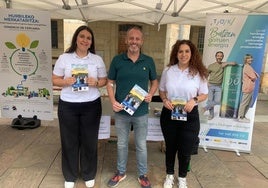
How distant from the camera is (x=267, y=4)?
18.9 feet

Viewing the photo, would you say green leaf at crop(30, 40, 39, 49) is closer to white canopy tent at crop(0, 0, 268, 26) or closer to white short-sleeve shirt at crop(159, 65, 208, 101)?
white canopy tent at crop(0, 0, 268, 26)

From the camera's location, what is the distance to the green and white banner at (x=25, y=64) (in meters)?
4.44

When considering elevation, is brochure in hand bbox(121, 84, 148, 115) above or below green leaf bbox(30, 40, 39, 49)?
below

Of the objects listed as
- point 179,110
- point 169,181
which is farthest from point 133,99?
point 169,181

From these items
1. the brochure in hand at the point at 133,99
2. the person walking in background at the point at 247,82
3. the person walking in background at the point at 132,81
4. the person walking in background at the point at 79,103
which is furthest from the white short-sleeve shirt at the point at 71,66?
the person walking in background at the point at 247,82

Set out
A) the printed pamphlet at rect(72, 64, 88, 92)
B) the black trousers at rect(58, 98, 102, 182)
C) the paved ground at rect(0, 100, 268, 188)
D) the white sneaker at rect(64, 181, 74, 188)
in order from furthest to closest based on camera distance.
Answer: the paved ground at rect(0, 100, 268, 188) → the white sneaker at rect(64, 181, 74, 188) → the black trousers at rect(58, 98, 102, 182) → the printed pamphlet at rect(72, 64, 88, 92)

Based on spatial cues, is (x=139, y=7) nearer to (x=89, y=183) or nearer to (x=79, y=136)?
(x=79, y=136)

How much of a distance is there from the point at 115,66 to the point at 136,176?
156cm

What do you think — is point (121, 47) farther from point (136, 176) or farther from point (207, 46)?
point (136, 176)

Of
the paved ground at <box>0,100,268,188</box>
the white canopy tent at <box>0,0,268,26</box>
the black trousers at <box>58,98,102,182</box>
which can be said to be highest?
the white canopy tent at <box>0,0,268,26</box>

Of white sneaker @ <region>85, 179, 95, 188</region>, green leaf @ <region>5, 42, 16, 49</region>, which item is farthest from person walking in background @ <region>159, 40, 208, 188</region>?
green leaf @ <region>5, 42, 16, 49</region>

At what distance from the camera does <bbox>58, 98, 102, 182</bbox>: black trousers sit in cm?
289

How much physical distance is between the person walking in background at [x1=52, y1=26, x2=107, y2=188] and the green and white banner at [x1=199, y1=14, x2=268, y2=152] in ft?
6.57

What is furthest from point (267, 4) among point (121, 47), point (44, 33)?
point (121, 47)
